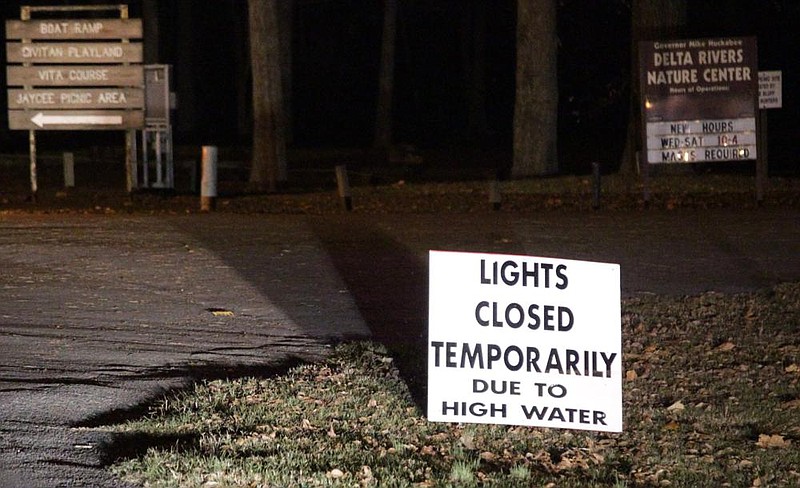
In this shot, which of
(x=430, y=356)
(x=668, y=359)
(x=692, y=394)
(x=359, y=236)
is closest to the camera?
(x=430, y=356)

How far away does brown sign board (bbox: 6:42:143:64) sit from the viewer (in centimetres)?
2425

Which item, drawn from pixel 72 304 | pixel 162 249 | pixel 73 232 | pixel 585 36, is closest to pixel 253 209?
pixel 73 232

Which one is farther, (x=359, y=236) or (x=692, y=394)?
(x=359, y=236)

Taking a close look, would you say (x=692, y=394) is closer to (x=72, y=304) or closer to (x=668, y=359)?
(x=668, y=359)

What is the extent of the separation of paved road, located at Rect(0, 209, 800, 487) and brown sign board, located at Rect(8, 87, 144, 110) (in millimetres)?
4513

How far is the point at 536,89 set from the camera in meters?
27.7

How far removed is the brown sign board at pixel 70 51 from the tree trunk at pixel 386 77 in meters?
22.3

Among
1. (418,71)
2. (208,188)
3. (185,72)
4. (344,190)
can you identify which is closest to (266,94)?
(344,190)

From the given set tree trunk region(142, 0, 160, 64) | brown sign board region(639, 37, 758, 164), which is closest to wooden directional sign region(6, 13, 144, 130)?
brown sign board region(639, 37, 758, 164)

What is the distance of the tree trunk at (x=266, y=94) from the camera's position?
27.6 metres

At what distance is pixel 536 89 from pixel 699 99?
6164 mm

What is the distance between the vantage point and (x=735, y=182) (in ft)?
83.8

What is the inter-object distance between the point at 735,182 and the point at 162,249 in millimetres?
13593

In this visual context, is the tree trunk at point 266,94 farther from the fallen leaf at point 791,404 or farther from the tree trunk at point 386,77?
the fallen leaf at point 791,404
